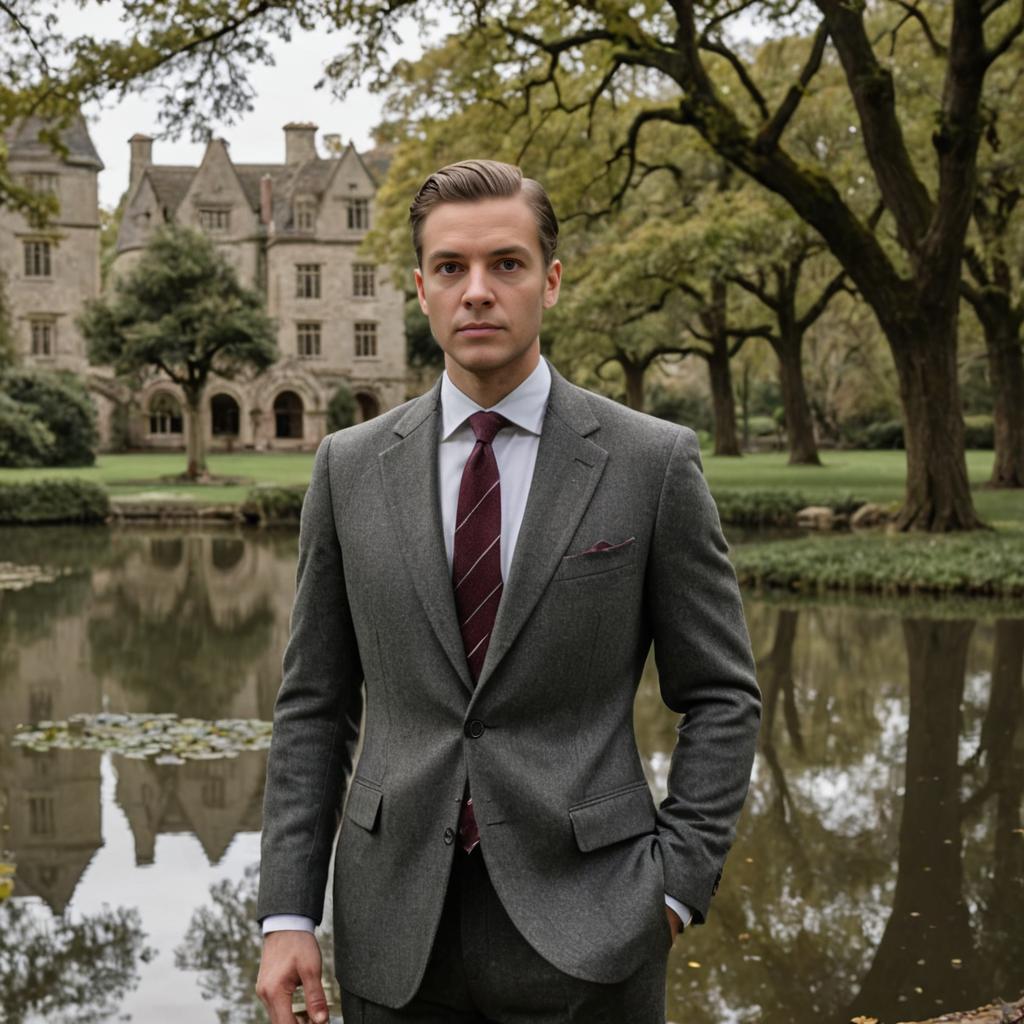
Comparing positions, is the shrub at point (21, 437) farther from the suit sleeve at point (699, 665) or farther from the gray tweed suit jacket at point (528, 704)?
the suit sleeve at point (699, 665)

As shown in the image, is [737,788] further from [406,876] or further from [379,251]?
[379,251]

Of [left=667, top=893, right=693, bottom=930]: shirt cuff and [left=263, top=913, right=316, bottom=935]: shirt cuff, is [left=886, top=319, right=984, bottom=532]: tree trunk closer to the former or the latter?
[left=667, top=893, right=693, bottom=930]: shirt cuff

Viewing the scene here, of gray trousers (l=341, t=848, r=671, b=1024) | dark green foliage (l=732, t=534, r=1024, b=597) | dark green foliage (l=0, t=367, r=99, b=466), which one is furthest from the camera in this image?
dark green foliage (l=0, t=367, r=99, b=466)

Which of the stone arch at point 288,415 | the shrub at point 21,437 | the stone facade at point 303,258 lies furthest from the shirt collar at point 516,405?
the stone facade at point 303,258

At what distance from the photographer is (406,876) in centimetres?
230

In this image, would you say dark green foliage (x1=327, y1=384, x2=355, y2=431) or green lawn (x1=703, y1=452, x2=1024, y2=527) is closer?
green lawn (x1=703, y1=452, x2=1024, y2=527)

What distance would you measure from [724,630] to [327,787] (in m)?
0.73

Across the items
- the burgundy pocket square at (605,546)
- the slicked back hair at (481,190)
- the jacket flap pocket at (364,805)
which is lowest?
the jacket flap pocket at (364,805)

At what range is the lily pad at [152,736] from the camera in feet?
29.9

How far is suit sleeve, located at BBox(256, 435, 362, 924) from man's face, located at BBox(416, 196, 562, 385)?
0.35 meters

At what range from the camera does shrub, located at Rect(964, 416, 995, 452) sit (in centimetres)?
5019

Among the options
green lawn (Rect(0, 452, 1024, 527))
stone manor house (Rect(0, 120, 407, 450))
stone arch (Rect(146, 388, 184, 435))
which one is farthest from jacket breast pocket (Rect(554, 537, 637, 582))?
stone arch (Rect(146, 388, 184, 435))

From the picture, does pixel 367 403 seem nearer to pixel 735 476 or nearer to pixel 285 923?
pixel 735 476

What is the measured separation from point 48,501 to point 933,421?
1767 centimetres
